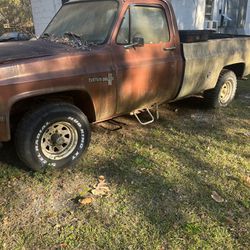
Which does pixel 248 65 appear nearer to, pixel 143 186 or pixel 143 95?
pixel 143 95

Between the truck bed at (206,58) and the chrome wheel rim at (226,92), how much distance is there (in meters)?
0.36

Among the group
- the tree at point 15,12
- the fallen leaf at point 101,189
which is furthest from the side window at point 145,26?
the tree at point 15,12

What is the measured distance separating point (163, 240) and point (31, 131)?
1.78 m

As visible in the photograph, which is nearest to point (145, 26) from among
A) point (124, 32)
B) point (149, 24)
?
point (149, 24)

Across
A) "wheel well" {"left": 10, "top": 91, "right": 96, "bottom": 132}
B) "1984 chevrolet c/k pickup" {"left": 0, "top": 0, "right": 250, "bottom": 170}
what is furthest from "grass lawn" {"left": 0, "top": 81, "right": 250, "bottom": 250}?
"wheel well" {"left": 10, "top": 91, "right": 96, "bottom": 132}

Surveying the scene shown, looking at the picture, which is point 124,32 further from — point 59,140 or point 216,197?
point 216,197

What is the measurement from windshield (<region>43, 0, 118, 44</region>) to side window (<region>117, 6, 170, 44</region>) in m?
0.21

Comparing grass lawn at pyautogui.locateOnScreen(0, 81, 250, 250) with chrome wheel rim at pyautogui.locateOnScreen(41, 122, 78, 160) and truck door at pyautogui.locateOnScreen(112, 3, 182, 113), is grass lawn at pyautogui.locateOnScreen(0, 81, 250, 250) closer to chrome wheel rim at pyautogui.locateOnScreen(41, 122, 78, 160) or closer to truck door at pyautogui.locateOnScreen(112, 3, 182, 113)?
chrome wheel rim at pyautogui.locateOnScreen(41, 122, 78, 160)

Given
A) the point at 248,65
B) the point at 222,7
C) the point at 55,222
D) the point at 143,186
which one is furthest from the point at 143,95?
the point at 222,7

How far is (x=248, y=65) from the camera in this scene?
658 cm

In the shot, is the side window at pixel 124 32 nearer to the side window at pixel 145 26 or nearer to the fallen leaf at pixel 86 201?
the side window at pixel 145 26

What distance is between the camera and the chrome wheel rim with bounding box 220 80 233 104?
251 inches

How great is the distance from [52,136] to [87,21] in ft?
5.42

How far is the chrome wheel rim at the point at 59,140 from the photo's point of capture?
12.7ft
